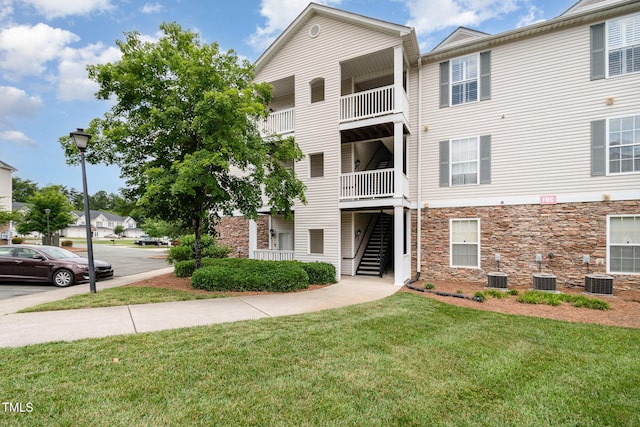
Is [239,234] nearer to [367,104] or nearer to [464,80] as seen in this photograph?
[367,104]

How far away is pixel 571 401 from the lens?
10.6 ft

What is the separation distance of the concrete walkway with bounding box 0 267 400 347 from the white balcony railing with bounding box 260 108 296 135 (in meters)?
7.40

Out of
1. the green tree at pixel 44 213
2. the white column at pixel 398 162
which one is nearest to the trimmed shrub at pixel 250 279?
the white column at pixel 398 162

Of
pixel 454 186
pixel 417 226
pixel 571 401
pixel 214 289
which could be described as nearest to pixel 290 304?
pixel 214 289

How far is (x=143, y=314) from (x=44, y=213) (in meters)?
26.8

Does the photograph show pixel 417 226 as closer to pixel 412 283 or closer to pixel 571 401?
pixel 412 283

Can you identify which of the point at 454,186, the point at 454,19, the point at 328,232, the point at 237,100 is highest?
the point at 454,19

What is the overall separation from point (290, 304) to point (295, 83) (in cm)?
963

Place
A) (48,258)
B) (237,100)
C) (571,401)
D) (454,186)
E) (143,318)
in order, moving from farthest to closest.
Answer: (454,186), (48,258), (237,100), (143,318), (571,401)

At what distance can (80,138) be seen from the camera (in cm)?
809

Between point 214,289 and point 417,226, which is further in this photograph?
point 417,226

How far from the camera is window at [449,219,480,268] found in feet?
35.5

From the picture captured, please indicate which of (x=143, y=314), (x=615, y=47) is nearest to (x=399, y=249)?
(x=143, y=314)

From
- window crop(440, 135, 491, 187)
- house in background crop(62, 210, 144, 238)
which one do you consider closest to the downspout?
window crop(440, 135, 491, 187)
